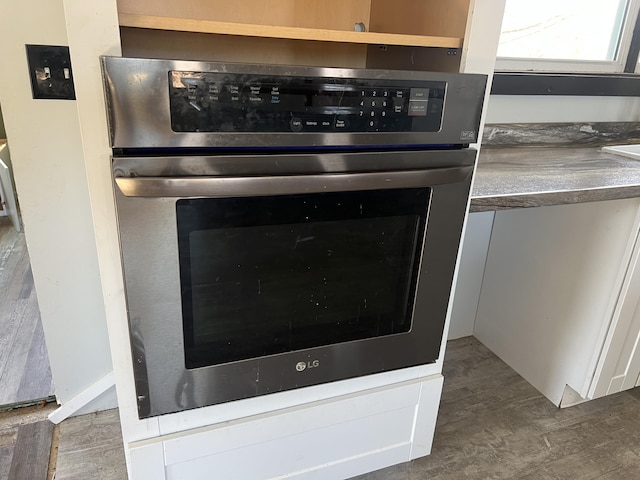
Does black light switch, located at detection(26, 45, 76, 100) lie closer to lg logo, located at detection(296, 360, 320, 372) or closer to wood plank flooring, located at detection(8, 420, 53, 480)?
lg logo, located at detection(296, 360, 320, 372)

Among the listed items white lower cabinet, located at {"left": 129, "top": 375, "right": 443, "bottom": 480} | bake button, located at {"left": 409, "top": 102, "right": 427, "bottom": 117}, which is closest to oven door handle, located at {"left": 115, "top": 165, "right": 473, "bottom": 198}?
bake button, located at {"left": 409, "top": 102, "right": 427, "bottom": 117}

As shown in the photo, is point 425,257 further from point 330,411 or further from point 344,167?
point 330,411

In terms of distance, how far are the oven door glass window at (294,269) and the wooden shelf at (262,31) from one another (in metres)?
0.28

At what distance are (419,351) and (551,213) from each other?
818 millimetres

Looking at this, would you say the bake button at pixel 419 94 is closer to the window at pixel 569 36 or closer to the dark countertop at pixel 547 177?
the dark countertop at pixel 547 177

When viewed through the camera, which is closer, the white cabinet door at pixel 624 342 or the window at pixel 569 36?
the white cabinet door at pixel 624 342

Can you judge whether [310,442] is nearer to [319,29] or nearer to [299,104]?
[299,104]

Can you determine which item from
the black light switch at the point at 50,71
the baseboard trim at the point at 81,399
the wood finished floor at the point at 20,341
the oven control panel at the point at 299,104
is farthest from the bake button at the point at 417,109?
the wood finished floor at the point at 20,341

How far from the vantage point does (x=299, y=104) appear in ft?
2.71

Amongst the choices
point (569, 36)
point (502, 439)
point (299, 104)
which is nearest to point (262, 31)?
point (299, 104)

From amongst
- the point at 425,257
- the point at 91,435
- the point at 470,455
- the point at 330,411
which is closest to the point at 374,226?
the point at 425,257

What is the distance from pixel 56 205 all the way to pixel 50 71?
0.34 m

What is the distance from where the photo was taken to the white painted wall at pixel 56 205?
1.12 meters

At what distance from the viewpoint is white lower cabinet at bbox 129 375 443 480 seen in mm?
1040
